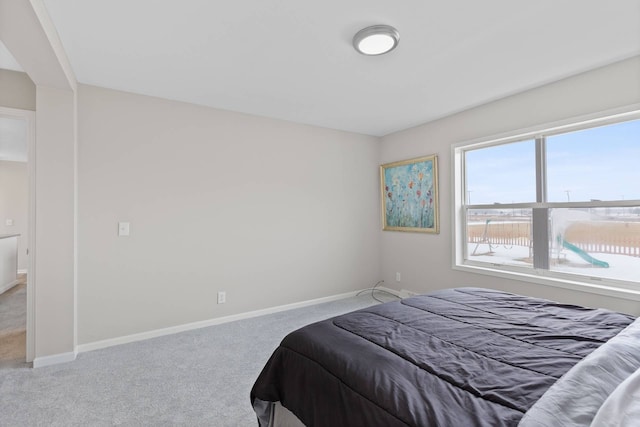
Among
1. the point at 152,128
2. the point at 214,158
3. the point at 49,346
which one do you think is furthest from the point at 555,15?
the point at 49,346

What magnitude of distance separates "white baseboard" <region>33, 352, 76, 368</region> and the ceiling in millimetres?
2350

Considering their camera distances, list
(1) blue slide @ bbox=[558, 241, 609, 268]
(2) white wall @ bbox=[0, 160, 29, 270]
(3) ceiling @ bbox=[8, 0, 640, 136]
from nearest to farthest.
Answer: (3) ceiling @ bbox=[8, 0, 640, 136]
(1) blue slide @ bbox=[558, 241, 609, 268]
(2) white wall @ bbox=[0, 160, 29, 270]

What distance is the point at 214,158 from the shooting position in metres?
3.29

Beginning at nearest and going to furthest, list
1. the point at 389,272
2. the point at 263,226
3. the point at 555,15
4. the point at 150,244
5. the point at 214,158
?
the point at 555,15 < the point at 150,244 < the point at 214,158 < the point at 263,226 < the point at 389,272

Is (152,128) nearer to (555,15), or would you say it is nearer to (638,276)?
(555,15)

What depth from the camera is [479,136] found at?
3312 mm

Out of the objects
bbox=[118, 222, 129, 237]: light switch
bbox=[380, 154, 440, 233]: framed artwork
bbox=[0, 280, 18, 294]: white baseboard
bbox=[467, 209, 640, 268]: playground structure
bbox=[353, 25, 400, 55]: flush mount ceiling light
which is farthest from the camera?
bbox=[0, 280, 18, 294]: white baseboard

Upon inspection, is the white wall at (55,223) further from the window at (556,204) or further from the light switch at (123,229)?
the window at (556,204)

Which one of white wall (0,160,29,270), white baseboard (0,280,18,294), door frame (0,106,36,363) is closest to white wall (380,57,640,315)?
door frame (0,106,36,363)

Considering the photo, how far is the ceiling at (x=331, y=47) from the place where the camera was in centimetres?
177

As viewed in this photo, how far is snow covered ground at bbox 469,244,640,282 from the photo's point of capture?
2.46 m

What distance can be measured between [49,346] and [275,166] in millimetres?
2671

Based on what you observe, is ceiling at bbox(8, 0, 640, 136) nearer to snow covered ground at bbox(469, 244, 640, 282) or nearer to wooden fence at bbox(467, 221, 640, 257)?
wooden fence at bbox(467, 221, 640, 257)

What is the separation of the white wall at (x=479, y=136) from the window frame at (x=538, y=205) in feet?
0.20
